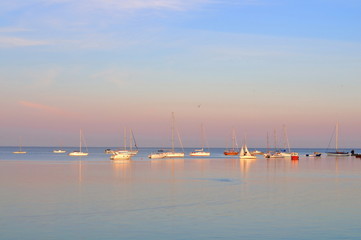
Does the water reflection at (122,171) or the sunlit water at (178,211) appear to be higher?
the water reflection at (122,171)

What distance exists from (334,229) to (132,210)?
49.8ft

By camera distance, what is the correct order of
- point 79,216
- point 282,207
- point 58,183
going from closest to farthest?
point 79,216 → point 282,207 → point 58,183

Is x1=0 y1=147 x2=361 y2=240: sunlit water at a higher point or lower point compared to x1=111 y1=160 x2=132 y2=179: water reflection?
lower

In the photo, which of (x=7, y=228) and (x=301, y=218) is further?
(x=301, y=218)

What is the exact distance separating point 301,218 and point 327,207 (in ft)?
24.5

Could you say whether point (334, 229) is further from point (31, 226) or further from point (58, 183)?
point (58, 183)

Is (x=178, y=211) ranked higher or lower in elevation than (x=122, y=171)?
lower

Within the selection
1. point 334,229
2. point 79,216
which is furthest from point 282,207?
point 79,216

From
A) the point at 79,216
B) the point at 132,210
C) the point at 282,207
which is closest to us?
the point at 79,216

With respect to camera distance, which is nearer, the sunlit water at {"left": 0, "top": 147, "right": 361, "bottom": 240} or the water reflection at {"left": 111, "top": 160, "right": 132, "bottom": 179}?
the sunlit water at {"left": 0, "top": 147, "right": 361, "bottom": 240}

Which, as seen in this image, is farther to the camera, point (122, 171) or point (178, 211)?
point (122, 171)

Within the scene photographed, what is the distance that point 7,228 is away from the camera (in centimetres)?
3428

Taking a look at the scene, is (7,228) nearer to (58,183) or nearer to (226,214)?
(226,214)

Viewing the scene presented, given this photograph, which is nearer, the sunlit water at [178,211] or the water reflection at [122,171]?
the sunlit water at [178,211]
